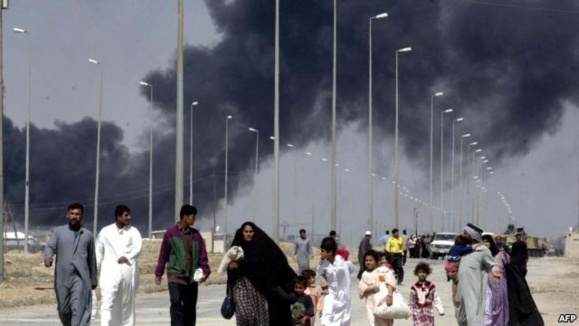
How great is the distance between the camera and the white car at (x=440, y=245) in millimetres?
85438

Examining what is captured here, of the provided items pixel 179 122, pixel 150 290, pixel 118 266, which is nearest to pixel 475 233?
pixel 118 266

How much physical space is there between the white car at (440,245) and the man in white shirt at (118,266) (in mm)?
66721

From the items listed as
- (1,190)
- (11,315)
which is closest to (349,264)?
(11,315)

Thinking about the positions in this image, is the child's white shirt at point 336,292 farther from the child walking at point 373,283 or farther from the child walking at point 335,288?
the child walking at point 373,283

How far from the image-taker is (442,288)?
138ft

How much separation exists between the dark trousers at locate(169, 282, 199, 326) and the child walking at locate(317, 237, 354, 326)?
5.43ft

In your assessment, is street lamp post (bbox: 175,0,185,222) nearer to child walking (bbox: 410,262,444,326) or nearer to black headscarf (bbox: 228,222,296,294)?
child walking (bbox: 410,262,444,326)

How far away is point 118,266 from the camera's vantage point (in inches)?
752

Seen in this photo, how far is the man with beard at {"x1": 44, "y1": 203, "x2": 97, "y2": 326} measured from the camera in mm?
17297

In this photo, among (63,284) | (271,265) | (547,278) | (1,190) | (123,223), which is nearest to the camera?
(271,265)

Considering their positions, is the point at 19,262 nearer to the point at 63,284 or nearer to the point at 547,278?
the point at 547,278

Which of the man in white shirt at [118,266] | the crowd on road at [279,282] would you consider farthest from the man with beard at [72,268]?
the man in white shirt at [118,266]

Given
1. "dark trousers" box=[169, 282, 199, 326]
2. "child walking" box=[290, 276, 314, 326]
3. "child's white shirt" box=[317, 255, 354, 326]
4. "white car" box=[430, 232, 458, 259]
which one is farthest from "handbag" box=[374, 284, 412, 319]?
"white car" box=[430, 232, 458, 259]

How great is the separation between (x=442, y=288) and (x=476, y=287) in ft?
80.9
